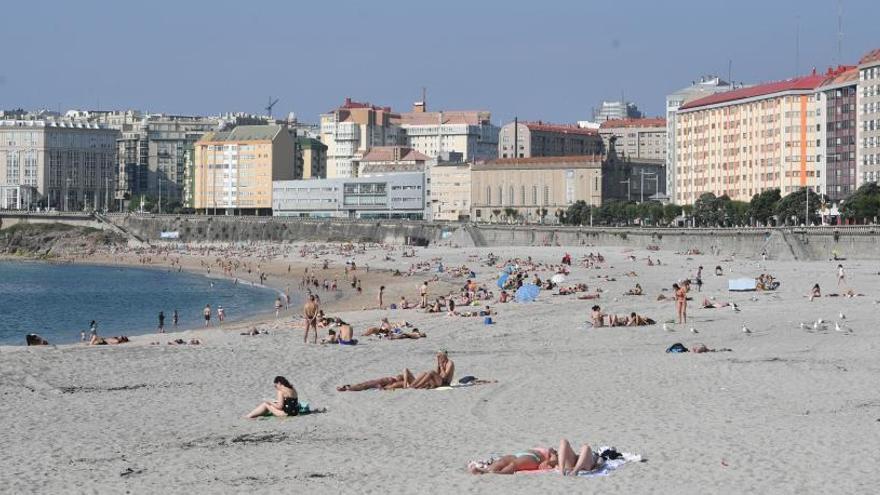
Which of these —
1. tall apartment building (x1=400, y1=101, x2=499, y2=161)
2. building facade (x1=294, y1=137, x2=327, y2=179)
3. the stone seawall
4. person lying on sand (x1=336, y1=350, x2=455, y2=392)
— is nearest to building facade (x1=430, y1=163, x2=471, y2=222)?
the stone seawall

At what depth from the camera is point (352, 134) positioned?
17425 centimetres

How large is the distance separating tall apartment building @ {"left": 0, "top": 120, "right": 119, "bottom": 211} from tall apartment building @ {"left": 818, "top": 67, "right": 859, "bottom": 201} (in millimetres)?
105983

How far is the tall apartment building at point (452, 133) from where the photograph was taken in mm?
177000

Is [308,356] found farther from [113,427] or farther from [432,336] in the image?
[113,427]

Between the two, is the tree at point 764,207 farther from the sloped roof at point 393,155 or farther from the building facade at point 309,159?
the building facade at point 309,159

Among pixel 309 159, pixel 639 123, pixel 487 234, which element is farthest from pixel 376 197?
pixel 639 123

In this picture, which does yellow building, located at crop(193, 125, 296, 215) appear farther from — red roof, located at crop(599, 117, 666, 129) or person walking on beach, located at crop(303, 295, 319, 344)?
person walking on beach, located at crop(303, 295, 319, 344)

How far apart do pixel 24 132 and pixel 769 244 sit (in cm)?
13151

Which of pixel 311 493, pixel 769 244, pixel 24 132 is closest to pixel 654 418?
pixel 311 493

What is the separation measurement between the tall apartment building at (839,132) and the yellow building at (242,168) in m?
74.8

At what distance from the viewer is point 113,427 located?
656 inches

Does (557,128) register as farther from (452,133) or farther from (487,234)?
(487,234)

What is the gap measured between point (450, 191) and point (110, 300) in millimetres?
76218

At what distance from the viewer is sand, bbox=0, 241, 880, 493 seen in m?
13.2
